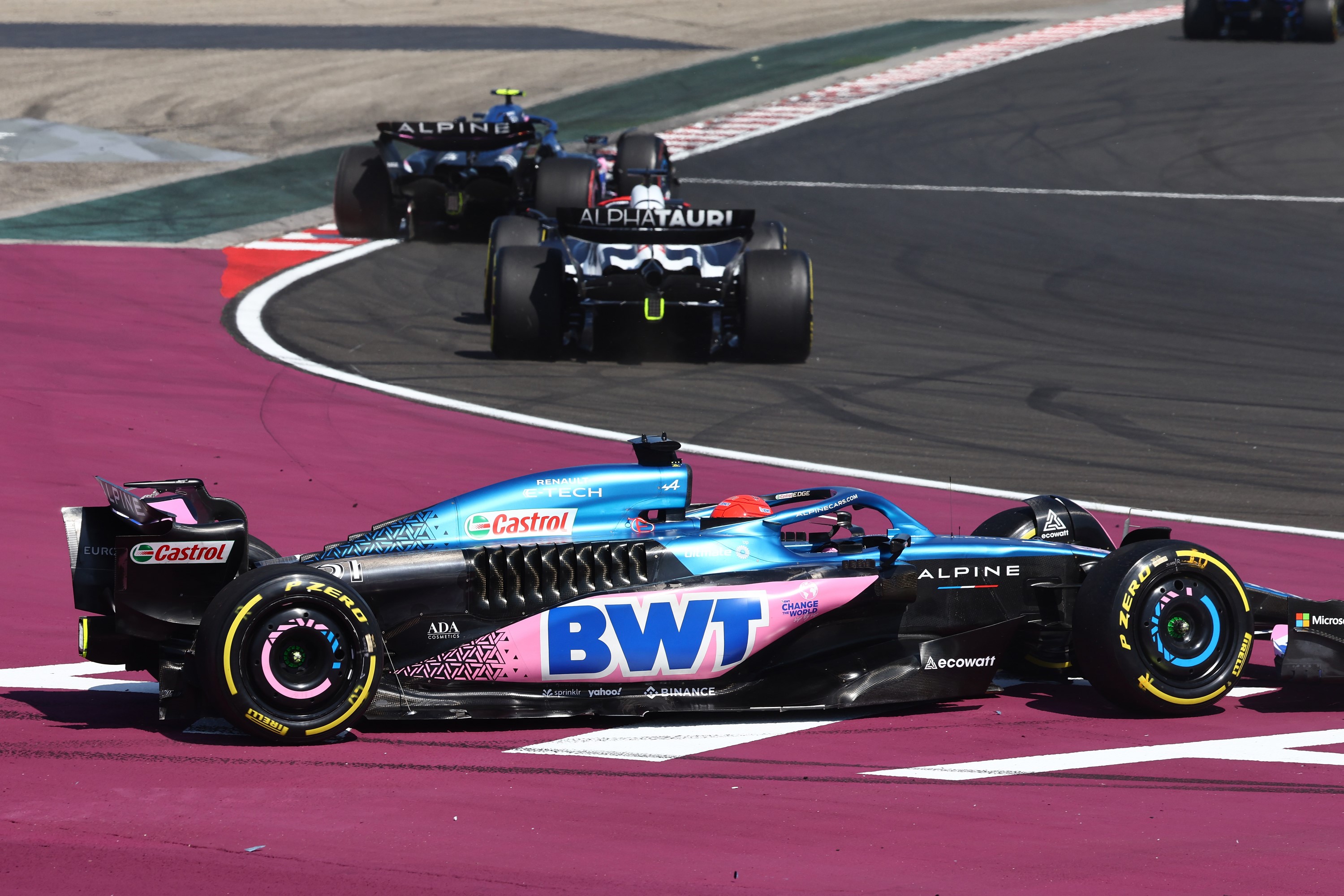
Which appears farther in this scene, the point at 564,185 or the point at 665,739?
the point at 564,185

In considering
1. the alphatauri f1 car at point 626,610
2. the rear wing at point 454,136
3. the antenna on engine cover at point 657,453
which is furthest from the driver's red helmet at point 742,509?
the rear wing at point 454,136

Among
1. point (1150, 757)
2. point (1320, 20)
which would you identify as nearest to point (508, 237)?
point (1150, 757)

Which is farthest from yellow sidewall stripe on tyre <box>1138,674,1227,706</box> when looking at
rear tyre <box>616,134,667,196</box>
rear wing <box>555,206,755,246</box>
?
rear tyre <box>616,134,667,196</box>

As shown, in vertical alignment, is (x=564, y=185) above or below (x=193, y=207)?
above

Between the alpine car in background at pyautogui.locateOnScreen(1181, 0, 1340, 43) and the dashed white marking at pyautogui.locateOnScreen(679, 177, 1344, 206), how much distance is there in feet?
35.6

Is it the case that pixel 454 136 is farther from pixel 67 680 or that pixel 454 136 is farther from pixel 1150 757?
pixel 1150 757

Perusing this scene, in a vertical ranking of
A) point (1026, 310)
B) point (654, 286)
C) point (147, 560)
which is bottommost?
point (147, 560)

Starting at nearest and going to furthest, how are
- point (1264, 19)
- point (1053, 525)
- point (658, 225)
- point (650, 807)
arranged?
point (650, 807) < point (1053, 525) < point (658, 225) < point (1264, 19)

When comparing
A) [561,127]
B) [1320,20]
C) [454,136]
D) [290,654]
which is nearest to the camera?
[290,654]

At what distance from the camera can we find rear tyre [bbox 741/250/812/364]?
1547 centimetres

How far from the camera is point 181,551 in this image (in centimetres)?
679

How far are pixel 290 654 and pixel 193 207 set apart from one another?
17.5 meters

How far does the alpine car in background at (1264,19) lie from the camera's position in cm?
3347

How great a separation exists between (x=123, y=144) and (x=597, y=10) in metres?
19.8
